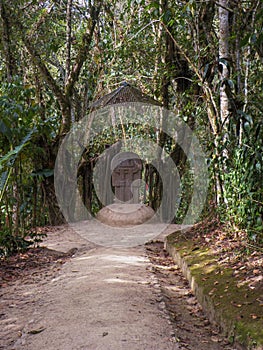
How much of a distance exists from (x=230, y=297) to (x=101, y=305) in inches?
37.5

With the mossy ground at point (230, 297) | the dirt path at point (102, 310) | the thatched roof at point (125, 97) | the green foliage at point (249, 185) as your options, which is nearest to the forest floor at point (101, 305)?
the dirt path at point (102, 310)

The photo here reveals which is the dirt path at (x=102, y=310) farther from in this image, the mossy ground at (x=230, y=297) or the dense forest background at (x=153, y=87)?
the dense forest background at (x=153, y=87)

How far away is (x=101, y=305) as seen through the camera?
9.89 feet

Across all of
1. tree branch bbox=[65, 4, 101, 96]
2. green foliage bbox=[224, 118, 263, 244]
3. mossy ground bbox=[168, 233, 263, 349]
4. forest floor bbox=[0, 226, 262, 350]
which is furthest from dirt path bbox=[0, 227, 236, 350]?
tree branch bbox=[65, 4, 101, 96]

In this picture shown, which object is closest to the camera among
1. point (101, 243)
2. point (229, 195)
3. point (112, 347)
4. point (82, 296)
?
point (112, 347)

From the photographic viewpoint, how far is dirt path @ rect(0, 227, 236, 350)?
2.46 m

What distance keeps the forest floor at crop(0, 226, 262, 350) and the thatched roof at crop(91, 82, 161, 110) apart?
12.1 ft

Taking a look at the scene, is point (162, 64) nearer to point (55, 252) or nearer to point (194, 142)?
point (194, 142)

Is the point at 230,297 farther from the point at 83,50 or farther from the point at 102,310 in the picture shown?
the point at 83,50

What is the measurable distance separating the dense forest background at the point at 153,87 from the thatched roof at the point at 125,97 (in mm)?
242

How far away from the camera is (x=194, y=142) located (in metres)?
7.76

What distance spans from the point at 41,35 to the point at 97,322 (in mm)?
6438

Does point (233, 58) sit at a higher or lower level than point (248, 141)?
higher

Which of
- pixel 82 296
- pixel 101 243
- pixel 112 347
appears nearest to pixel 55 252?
pixel 101 243
